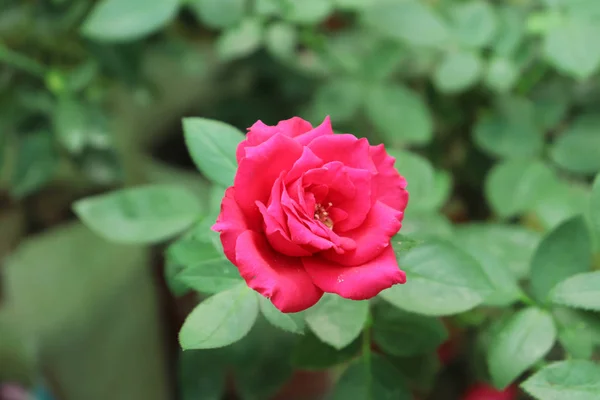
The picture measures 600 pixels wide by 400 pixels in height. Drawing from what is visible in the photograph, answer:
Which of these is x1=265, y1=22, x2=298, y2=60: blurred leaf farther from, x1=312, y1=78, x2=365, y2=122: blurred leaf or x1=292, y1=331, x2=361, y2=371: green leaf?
x1=292, y1=331, x2=361, y2=371: green leaf

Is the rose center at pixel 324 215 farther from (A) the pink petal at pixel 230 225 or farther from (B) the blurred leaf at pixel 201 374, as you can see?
(B) the blurred leaf at pixel 201 374

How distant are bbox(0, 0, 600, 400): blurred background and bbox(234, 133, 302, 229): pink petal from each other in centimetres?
24

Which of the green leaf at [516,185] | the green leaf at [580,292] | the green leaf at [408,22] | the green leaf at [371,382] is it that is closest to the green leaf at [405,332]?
the green leaf at [371,382]

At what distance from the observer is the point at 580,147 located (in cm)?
86

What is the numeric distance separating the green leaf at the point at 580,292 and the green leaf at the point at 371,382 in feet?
0.58

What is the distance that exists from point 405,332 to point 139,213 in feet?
1.02

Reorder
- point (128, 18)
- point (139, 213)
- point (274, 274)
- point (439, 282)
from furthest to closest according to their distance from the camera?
1. point (128, 18)
2. point (139, 213)
3. point (439, 282)
4. point (274, 274)

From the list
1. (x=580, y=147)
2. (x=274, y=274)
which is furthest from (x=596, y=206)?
(x=580, y=147)

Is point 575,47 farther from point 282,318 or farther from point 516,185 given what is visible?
point 282,318

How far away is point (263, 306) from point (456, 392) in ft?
2.58

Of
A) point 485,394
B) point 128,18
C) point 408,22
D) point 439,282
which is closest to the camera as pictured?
point 439,282

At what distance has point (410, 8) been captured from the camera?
87 cm

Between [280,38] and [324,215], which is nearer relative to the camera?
[324,215]

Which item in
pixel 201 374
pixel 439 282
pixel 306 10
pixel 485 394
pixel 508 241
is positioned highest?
pixel 306 10
